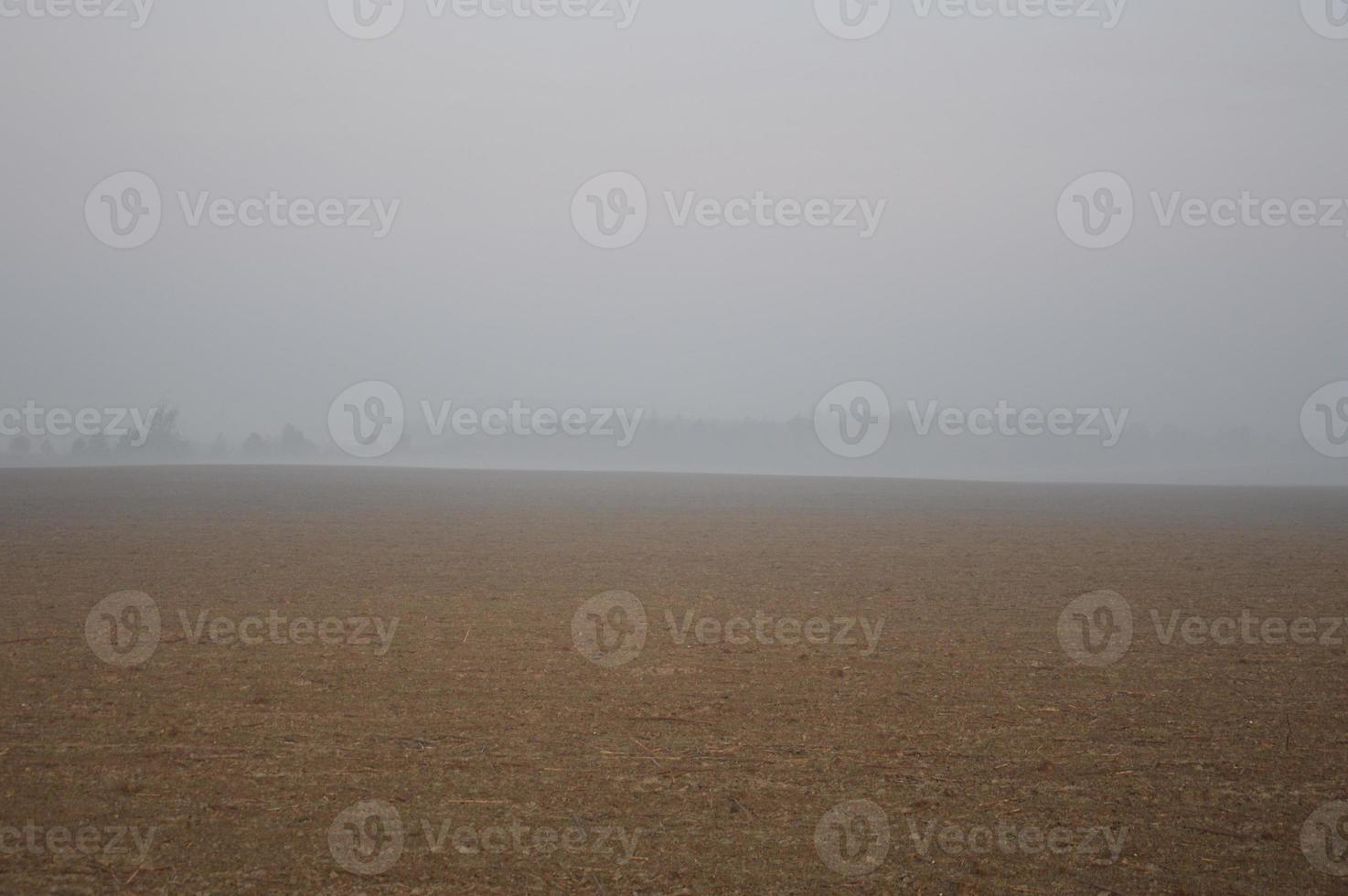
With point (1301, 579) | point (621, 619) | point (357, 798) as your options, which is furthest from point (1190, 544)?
point (357, 798)

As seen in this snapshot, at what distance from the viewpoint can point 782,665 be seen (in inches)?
499

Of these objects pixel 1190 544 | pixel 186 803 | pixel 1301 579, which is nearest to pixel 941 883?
pixel 186 803

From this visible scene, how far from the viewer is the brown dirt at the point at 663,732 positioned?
A: 6.71 m

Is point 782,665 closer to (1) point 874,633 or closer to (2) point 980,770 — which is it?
(1) point 874,633

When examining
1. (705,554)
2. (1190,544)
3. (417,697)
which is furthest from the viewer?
(1190,544)

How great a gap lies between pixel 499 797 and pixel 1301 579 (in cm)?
2094

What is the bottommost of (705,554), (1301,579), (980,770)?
(980,770)

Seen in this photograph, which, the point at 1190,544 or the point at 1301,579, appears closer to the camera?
the point at 1301,579

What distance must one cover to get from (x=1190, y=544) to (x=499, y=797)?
2952cm

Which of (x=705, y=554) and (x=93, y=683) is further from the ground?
(x=705, y=554)

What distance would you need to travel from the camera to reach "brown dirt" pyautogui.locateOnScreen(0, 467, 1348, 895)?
6.71 metres

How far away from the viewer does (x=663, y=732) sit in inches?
380

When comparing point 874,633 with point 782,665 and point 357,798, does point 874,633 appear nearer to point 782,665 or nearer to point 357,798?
point 782,665

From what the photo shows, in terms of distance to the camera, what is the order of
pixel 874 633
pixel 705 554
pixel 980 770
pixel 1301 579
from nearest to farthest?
pixel 980 770
pixel 874 633
pixel 1301 579
pixel 705 554
